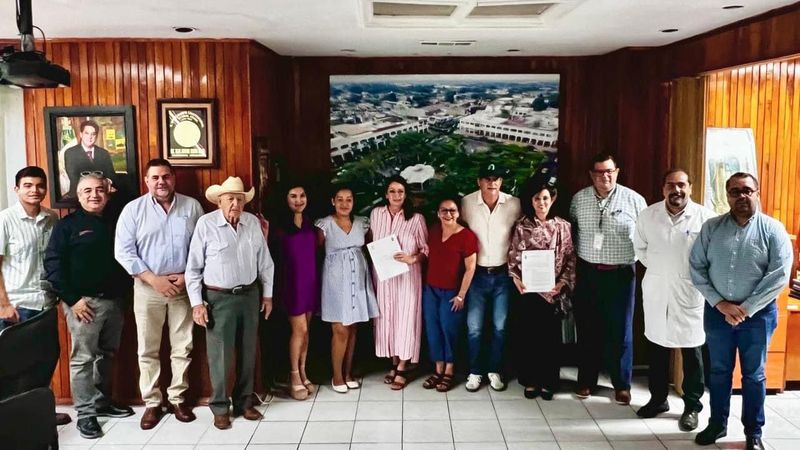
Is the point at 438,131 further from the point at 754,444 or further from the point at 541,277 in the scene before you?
the point at 754,444

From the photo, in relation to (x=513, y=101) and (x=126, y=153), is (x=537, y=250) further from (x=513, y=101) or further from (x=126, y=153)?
(x=126, y=153)

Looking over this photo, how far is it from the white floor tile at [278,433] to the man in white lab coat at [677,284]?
2436 millimetres

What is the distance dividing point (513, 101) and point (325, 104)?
168 centimetres

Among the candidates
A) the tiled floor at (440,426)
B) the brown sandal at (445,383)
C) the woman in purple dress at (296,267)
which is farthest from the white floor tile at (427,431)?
the woman in purple dress at (296,267)

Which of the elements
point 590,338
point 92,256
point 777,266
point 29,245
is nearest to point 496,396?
point 590,338

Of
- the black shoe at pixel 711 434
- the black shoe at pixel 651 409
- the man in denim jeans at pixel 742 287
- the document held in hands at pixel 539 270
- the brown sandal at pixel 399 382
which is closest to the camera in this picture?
the man in denim jeans at pixel 742 287

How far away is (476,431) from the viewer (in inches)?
168

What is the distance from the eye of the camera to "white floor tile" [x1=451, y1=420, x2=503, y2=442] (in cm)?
414

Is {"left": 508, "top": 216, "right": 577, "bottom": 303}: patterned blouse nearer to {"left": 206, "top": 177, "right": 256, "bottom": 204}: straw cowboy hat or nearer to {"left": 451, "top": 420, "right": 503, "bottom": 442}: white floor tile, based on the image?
{"left": 451, "top": 420, "right": 503, "bottom": 442}: white floor tile

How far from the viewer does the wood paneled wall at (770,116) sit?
4.80 m

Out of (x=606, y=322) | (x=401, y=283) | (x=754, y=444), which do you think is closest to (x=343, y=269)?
(x=401, y=283)

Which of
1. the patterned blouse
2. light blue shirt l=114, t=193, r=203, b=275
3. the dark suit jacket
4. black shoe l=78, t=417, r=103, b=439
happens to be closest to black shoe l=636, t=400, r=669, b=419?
the patterned blouse

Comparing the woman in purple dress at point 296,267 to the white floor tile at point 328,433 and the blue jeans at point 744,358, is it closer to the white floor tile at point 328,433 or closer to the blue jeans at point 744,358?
the white floor tile at point 328,433

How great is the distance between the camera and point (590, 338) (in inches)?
191
